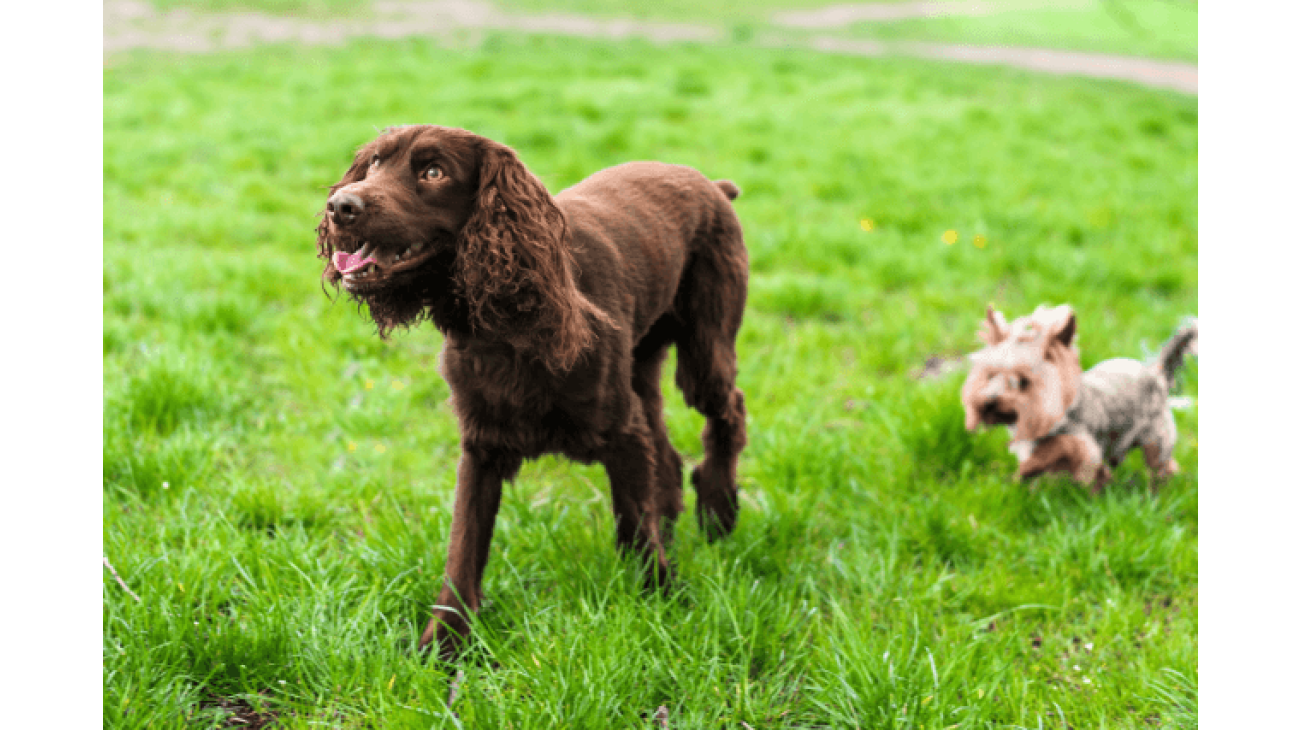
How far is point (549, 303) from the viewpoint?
2.25 m

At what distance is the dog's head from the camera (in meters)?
2.09

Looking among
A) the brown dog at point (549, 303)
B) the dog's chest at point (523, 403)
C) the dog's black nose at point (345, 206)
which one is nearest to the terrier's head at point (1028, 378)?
the brown dog at point (549, 303)

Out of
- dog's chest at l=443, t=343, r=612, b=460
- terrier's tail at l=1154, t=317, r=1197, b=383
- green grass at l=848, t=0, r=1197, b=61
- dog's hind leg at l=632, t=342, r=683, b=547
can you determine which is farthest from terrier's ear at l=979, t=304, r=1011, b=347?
green grass at l=848, t=0, r=1197, b=61

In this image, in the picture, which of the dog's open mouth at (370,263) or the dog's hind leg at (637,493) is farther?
the dog's hind leg at (637,493)

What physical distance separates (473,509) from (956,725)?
4.66 feet

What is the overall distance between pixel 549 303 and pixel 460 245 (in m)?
0.25

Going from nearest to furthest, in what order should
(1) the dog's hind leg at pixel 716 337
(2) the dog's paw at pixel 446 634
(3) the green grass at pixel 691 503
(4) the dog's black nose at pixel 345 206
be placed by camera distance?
(4) the dog's black nose at pixel 345 206 → (3) the green grass at pixel 691 503 → (2) the dog's paw at pixel 446 634 → (1) the dog's hind leg at pixel 716 337

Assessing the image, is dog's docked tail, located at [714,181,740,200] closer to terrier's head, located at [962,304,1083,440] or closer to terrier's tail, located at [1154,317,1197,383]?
terrier's head, located at [962,304,1083,440]

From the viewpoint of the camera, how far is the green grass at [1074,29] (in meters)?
16.6

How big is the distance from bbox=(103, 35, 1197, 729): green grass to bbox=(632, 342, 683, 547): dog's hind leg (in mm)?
121

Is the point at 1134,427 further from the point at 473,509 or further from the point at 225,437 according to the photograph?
the point at 225,437

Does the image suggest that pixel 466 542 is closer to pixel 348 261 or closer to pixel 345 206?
pixel 348 261

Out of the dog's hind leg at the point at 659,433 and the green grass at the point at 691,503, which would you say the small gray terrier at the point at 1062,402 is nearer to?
the green grass at the point at 691,503

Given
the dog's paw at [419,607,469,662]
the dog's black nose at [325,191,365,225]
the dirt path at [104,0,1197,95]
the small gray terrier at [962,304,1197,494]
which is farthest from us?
the dirt path at [104,0,1197,95]
